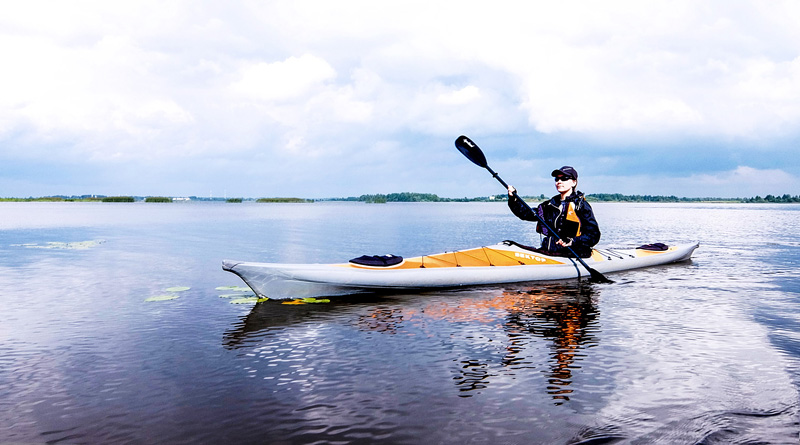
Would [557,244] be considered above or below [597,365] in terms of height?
above

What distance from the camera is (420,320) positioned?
9.02m

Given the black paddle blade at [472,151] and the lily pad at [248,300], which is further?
the black paddle blade at [472,151]

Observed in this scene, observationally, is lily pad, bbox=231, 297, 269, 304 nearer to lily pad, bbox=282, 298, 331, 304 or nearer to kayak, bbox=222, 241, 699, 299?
kayak, bbox=222, 241, 699, 299

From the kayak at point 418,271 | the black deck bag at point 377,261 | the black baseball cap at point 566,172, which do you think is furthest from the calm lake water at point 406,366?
the black baseball cap at point 566,172

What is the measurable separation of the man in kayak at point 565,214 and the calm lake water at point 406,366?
1.09 m

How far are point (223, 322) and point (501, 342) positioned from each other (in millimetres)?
4441

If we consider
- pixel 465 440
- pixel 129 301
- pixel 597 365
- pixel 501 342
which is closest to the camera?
pixel 465 440

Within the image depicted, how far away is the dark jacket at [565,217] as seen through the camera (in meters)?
12.3

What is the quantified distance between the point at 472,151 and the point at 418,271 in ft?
12.6

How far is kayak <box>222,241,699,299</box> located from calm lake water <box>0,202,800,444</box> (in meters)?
0.34

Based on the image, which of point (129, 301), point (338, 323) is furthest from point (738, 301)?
point (129, 301)

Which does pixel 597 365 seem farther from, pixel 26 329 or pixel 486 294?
pixel 26 329

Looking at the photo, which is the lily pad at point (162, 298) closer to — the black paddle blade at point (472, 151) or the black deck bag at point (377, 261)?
the black deck bag at point (377, 261)

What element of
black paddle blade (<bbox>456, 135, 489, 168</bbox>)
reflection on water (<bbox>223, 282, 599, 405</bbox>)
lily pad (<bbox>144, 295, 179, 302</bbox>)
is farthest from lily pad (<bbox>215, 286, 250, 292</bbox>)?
black paddle blade (<bbox>456, 135, 489, 168</bbox>)
